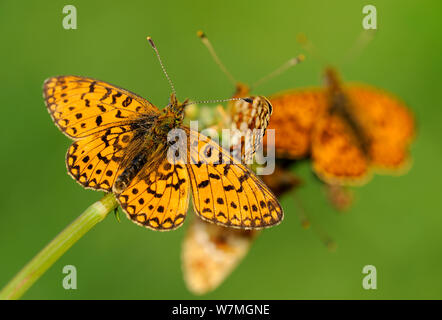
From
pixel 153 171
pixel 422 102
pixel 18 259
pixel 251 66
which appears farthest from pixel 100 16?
pixel 422 102

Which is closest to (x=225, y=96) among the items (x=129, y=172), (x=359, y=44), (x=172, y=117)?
(x=359, y=44)

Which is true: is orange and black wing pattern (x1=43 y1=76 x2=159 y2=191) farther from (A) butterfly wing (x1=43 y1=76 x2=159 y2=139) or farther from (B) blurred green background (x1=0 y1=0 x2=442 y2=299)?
(B) blurred green background (x1=0 y1=0 x2=442 y2=299)

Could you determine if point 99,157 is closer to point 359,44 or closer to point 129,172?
point 129,172

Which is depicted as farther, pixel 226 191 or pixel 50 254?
pixel 226 191

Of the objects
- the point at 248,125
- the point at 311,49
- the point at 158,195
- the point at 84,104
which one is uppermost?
the point at 311,49

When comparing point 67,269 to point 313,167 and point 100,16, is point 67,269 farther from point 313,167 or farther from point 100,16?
point 100,16

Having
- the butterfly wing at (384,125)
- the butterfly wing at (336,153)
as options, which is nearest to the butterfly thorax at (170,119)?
the butterfly wing at (336,153)

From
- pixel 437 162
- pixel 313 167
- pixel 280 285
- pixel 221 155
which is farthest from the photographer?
pixel 437 162
